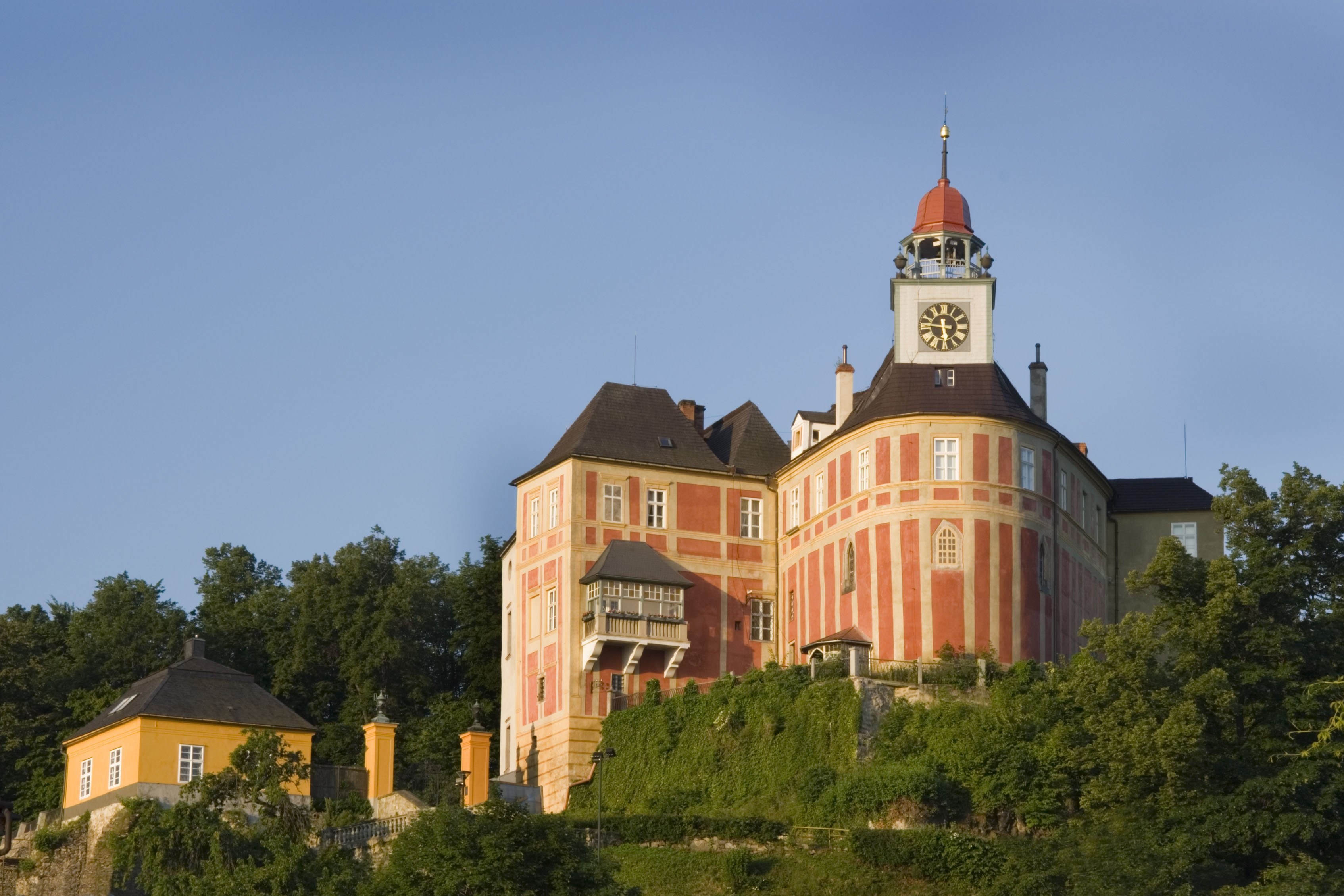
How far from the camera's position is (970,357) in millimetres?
67312

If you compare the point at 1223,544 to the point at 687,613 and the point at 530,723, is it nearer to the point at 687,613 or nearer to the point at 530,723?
the point at 687,613

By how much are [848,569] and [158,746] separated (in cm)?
1804

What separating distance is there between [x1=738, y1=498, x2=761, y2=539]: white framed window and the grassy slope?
Answer: 1567 cm

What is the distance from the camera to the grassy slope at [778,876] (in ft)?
179

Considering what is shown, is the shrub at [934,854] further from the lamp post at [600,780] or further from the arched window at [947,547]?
the arched window at [947,547]

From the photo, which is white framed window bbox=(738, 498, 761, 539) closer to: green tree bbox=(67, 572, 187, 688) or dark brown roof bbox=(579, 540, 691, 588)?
dark brown roof bbox=(579, 540, 691, 588)

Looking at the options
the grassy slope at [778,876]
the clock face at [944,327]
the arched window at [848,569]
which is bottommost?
the grassy slope at [778,876]

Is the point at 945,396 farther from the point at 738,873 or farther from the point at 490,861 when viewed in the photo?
the point at 490,861

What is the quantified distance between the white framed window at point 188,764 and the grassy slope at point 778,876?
1119 cm

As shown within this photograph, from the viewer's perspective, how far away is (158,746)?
200ft

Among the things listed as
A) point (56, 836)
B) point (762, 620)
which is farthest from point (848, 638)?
point (56, 836)

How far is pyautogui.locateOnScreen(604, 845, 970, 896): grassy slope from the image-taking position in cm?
5450

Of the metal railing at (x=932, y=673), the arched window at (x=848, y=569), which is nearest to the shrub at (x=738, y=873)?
the metal railing at (x=932, y=673)

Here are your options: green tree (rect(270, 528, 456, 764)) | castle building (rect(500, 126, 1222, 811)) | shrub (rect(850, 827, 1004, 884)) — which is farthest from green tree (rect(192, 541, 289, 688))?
shrub (rect(850, 827, 1004, 884))
